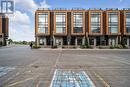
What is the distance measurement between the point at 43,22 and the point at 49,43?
7.71 metres

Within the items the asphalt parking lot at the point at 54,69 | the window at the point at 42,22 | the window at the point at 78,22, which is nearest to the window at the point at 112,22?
the window at the point at 78,22

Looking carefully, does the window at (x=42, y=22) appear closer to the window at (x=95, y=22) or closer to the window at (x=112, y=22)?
the window at (x=95, y=22)

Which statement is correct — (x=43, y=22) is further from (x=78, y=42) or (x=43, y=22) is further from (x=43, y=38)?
(x=78, y=42)

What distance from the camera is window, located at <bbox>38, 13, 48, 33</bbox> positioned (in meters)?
74.8

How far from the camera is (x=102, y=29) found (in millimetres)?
74125

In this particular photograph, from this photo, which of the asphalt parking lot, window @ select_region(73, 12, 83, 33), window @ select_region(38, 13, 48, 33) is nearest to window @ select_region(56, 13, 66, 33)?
window @ select_region(73, 12, 83, 33)

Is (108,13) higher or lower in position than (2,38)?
higher

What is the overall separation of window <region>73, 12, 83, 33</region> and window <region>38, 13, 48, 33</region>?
9727mm

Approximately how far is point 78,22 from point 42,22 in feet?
40.6

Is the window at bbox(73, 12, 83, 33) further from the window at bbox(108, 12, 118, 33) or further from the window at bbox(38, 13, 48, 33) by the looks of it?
the window at bbox(38, 13, 48, 33)

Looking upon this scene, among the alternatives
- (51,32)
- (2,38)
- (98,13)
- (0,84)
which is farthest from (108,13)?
(0,84)

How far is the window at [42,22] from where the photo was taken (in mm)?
74812

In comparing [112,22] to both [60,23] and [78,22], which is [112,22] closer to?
[78,22]

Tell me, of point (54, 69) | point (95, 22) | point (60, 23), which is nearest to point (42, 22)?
point (60, 23)
